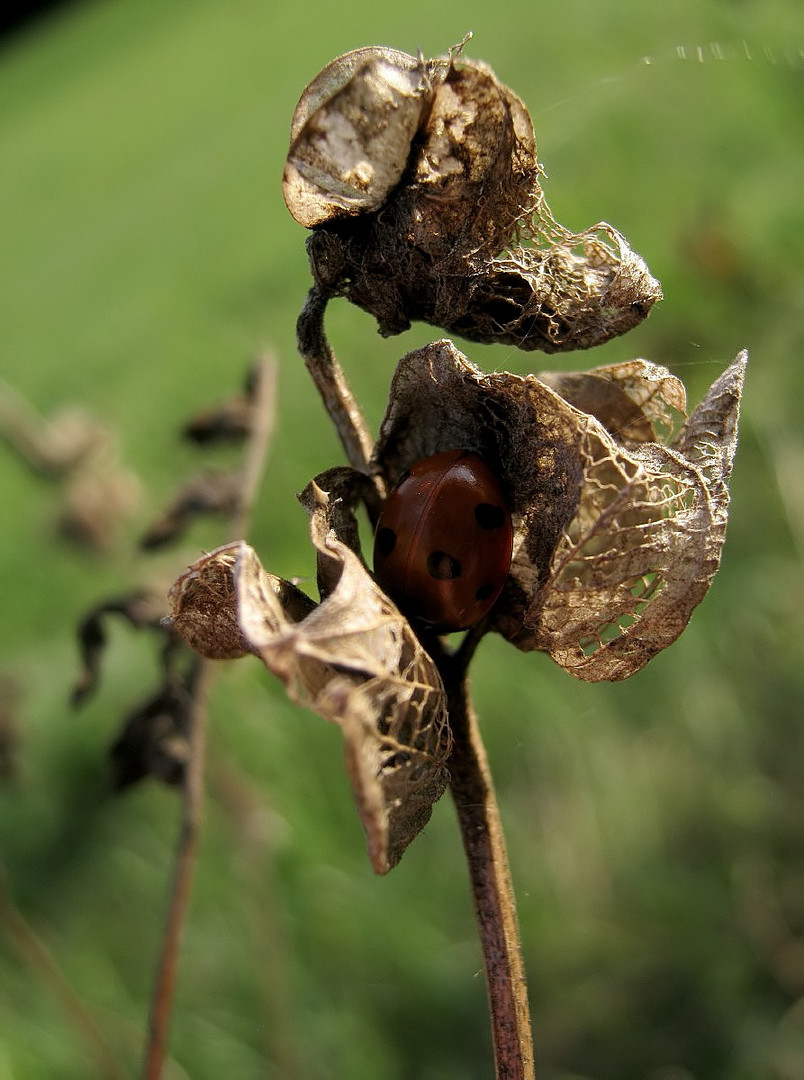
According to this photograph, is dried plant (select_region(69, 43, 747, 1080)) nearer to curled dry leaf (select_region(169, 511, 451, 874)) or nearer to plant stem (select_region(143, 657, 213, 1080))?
curled dry leaf (select_region(169, 511, 451, 874))

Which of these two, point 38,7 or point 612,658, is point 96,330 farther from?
point 38,7

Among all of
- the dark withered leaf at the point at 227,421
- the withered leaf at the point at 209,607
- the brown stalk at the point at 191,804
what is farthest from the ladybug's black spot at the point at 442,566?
the dark withered leaf at the point at 227,421

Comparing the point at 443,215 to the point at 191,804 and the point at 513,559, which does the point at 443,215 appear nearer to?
the point at 513,559

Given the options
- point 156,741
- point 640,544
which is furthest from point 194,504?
point 640,544

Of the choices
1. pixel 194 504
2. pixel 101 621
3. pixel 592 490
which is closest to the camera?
pixel 592 490

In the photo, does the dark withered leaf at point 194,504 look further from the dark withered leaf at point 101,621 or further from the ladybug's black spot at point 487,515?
the ladybug's black spot at point 487,515

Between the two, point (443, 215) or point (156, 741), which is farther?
point (156, 741)

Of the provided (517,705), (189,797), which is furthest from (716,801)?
(189,797)
